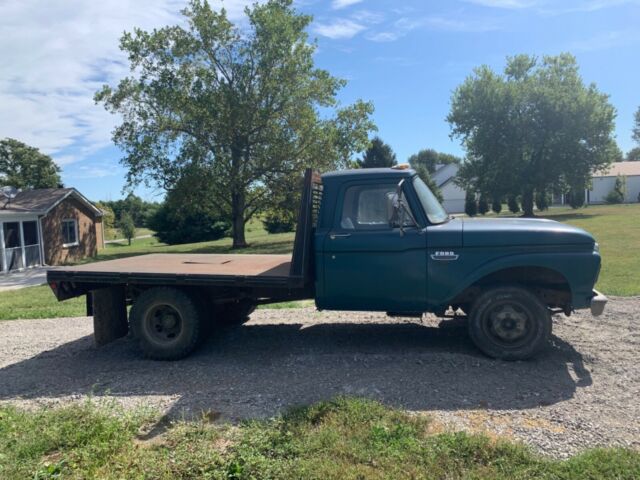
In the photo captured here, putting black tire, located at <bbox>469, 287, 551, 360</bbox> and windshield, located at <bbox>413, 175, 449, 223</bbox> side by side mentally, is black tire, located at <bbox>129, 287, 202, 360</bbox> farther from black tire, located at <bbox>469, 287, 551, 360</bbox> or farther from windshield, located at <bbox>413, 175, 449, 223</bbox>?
black tire, located at <bbox>469, 287, 551, 360</bbox>

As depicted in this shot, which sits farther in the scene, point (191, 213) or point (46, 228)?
point (191, 213)

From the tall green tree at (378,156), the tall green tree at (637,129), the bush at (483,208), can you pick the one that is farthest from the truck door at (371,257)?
the tall green tree at (637,129)

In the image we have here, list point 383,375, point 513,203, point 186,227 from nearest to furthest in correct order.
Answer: point 383,375
point 186,227
point 513,203

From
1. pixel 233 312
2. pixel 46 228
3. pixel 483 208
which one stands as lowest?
pixel 233 312

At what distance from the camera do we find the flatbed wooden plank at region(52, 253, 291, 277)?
6094 mm

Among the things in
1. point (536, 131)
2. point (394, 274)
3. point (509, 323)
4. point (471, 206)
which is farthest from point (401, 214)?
point (471, 206)

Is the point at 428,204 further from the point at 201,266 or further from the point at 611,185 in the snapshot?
the point at 611,185

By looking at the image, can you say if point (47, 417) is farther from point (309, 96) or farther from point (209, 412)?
point (309, 96)

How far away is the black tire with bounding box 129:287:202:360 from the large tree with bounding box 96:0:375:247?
19.0 m

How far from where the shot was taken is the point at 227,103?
24.1 metres

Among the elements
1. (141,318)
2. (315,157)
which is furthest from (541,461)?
(315,157)

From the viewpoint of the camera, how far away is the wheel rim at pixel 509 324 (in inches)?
221

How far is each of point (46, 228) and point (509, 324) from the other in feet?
83.2

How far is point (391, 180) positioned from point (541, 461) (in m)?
3.31
